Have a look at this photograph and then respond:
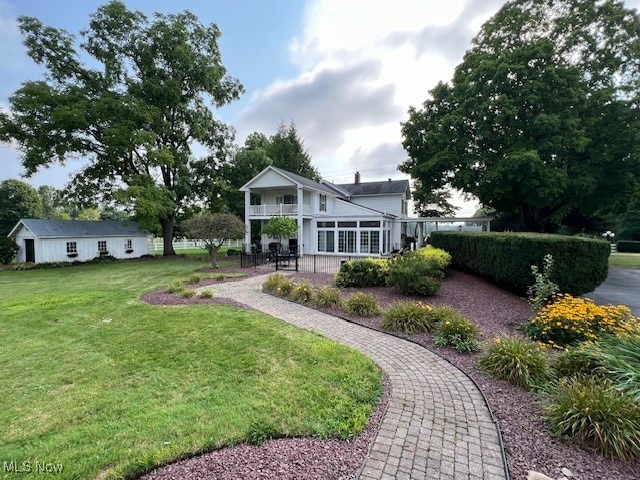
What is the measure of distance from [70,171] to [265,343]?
25769 mm

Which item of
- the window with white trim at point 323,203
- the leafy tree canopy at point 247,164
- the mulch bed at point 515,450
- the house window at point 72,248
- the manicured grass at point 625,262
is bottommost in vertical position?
the manicured grass at point 625,262

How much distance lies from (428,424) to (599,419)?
5.25 ft

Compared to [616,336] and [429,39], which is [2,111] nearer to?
[429,39]

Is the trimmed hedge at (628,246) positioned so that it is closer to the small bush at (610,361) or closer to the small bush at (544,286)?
the small bush at (544,286)

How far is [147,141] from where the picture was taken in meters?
19.6

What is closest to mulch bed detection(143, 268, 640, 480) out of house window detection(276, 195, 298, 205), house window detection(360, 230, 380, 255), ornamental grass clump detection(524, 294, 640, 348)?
ornamental grass clump detection(524, 294, 640, 348)

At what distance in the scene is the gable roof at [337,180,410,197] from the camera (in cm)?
2730

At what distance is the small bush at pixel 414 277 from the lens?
29.1 feet

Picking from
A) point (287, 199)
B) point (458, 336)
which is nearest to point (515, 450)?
point (458, 336)

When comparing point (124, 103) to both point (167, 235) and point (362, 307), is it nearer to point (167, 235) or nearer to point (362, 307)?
point (167, 235)

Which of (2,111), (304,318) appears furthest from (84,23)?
(304,318)

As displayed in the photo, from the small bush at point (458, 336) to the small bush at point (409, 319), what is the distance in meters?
0.44

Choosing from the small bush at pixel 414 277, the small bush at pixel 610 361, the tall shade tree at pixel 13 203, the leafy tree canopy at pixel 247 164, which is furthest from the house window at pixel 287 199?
the tall shade tree at pixel 13 203

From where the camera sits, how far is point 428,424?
3.13 meters
